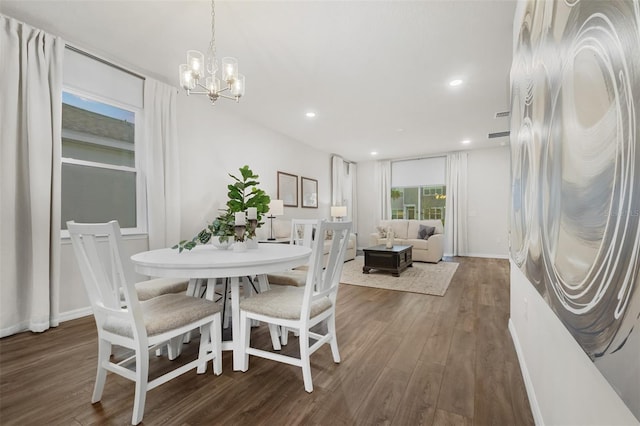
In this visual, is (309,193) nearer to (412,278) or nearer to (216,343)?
(412,278)

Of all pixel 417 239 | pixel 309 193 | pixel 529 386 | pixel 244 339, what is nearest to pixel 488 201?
pixel 417 239

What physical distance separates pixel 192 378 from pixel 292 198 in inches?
174

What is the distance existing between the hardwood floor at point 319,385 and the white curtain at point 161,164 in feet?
4.01

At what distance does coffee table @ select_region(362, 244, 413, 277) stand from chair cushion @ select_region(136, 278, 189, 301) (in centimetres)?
322

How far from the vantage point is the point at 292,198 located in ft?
19.5

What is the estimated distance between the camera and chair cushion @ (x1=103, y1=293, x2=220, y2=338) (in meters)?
1.43

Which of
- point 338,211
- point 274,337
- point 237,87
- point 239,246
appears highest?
point 237,87

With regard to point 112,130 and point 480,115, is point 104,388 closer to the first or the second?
point 112,130

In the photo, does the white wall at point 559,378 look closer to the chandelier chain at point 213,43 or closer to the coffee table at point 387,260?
the chandelier chain at point 213,43

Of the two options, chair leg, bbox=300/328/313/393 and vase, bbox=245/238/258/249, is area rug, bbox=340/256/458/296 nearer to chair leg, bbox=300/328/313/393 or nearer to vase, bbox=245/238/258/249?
vase, bbox=245/238/258/249

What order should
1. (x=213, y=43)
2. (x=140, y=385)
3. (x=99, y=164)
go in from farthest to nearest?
(x=99, y=164), (x=213, y=43), (x=140, y=385)

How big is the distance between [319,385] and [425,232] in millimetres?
5086

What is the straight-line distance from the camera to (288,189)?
582 centimetres

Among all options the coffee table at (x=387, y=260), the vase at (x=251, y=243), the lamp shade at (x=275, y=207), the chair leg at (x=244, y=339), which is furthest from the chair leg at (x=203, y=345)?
the coffee table at (x=387, y=260)
